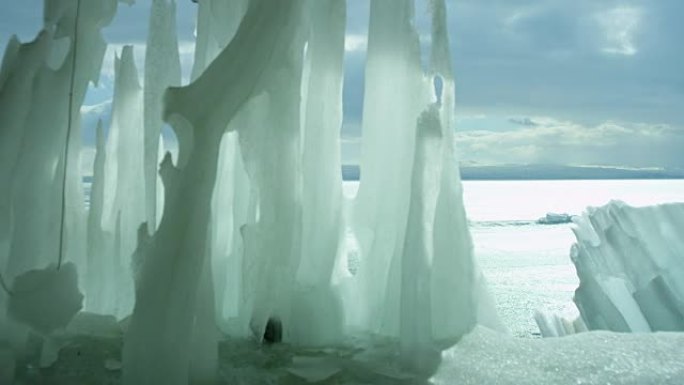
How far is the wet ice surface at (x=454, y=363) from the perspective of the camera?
330 centimetres

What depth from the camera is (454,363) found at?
357 centimetres

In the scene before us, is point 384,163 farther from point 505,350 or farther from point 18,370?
point 18,370

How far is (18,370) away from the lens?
341cm

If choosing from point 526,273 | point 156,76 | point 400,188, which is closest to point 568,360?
point 400,188

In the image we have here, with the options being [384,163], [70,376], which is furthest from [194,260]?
[384,163]

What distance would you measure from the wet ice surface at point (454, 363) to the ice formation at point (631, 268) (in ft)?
6.08

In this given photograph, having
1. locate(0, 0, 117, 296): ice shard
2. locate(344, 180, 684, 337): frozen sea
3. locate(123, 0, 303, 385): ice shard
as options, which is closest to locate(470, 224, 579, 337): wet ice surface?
locate(344, 180, 684, 337): frozen sea

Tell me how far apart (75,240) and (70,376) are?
187 centimetres

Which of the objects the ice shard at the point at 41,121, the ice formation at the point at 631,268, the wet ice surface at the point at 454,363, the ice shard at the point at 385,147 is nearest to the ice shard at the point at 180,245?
the wet ice surface at the point at 454,363

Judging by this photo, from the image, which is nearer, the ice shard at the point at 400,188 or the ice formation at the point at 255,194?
the ice formation at the point at 255,194

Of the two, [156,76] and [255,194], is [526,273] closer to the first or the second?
[255,194]

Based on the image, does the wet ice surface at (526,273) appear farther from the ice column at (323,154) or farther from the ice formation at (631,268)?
the ice column at (323,154)

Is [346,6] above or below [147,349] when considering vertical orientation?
above

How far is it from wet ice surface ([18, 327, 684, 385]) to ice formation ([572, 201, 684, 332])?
1.85 metres
